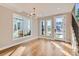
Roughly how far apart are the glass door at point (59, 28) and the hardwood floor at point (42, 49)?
174mm

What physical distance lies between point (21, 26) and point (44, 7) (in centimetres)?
80

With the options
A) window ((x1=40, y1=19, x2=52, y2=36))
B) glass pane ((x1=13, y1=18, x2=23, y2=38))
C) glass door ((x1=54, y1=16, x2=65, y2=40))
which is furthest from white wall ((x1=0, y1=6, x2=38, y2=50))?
glass door ((x1=54, y1=16, x2=65, y2=40))

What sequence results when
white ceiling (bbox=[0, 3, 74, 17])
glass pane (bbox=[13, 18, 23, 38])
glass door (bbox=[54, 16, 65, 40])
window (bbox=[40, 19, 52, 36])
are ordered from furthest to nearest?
1. window (bbox=[40, 19, 52, 36])
2. glass door (bbox=[54, 16, 65, 40])
3. glass pane (bbox=[13, 18, 23, 38])
4. white ceiling (bbox=[0, 3, 74, 17])

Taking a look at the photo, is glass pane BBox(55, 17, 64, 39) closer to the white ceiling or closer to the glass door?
A: the glass door

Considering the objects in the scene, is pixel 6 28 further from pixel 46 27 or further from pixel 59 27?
pixel 59 27

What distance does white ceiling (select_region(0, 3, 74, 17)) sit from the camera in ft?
9.43

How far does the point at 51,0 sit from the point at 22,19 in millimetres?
939

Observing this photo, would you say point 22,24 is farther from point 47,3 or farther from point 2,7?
point 47,3

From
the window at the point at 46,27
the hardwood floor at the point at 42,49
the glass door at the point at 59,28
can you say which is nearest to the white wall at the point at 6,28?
the hardwood floor at the point at 42,49

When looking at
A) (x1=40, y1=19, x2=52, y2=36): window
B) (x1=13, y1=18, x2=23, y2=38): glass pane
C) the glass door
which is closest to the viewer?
(x1=13, y1=18, x2=23, y2=38): glass pane

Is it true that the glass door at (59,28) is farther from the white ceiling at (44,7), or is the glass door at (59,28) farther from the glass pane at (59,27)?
the white ceiling at (44,7)

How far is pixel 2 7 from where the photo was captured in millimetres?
2859

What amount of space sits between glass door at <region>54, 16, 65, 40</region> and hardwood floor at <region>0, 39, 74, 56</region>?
0.17 m

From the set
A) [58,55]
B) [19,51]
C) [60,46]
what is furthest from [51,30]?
[19,51]
